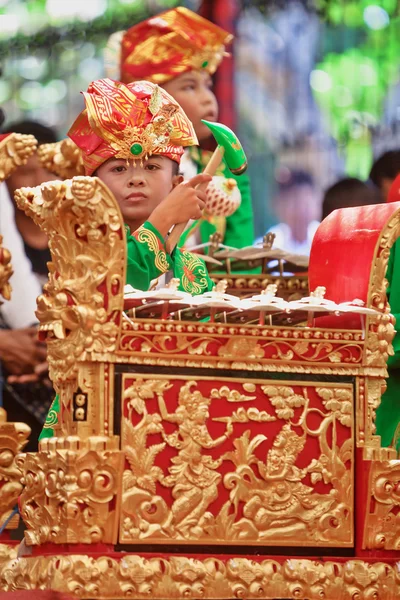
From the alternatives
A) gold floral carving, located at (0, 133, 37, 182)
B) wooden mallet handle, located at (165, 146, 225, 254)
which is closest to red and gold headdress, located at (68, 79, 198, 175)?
wooden mallet handle, located at (165, 146, 225, 254)

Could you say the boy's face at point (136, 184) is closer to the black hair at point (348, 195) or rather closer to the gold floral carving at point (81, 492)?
the gold floral carving at point (81, 492)

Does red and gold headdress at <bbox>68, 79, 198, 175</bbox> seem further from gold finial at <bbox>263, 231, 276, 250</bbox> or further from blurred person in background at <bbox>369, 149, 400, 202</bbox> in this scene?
blurred person in background at <bbox>369, 149, 400, 202</bbox>

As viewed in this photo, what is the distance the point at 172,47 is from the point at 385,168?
2451 millimetres

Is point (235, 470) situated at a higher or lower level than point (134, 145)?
lower

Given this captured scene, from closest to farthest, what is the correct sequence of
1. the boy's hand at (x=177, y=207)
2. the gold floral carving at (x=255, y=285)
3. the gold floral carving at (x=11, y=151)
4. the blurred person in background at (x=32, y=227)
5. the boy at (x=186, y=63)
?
the boy's hand at (x=177, y=207) < the gold floral carving at (x=11, y=151) < the gold floral carving at (x=255, y=285) < the blurred person in background at (x=32, y=227) < the boy at (x=186, y=63)

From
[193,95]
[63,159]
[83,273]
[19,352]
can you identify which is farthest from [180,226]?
Answer: [193,95]

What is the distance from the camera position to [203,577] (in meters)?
4.15

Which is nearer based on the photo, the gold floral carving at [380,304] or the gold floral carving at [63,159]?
the gold floral carving at [380,304]

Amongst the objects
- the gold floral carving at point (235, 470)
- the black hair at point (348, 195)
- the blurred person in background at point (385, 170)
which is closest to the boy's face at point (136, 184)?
the gold floral carving at point (235, 470)

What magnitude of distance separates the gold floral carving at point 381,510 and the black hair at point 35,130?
6002mm

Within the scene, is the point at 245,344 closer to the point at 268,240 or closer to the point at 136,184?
the point at 136,184

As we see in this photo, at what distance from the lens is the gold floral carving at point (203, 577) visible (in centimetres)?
406

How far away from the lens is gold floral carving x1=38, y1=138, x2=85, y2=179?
6480 millimetres

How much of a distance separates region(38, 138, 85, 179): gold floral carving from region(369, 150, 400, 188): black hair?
14.0 feet
